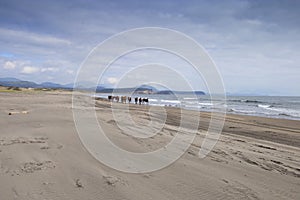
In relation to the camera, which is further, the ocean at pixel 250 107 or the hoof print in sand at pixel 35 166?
the ocean at pixel 250 107

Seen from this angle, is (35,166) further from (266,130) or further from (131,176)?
(266,130)

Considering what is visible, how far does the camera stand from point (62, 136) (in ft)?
24.7

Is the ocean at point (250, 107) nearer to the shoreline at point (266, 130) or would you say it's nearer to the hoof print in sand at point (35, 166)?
the shoreline at point (266, 130)

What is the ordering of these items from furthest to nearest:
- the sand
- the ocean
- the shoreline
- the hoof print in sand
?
the ocean → the shoreline → the hoof print in sand → the sand

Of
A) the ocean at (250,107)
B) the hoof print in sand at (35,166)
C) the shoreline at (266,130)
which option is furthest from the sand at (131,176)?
the ocean at (250,107)

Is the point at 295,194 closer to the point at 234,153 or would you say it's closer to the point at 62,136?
the point at 234,153

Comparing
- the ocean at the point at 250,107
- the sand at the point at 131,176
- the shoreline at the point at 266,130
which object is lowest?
the shoreline at the point at 266,130

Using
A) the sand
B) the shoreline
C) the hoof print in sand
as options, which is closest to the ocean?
the shoreline

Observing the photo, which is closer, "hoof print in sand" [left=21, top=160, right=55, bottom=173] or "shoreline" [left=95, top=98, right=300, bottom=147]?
"hoof print in sand" [left=21, top=160, right=55, bottom=173]

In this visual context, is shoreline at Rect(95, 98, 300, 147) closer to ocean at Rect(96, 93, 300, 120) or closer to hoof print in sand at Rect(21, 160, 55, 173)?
hoof print in sand at Rect(21, 160, 55, 173)

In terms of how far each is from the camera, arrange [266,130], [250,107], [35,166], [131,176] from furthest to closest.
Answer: [250,107], [266,130], [35,166], [131,176]

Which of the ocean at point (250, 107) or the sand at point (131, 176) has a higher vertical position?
the ocean at point (250, 107)

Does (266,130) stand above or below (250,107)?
below

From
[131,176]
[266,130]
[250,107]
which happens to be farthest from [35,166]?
[250,107]
